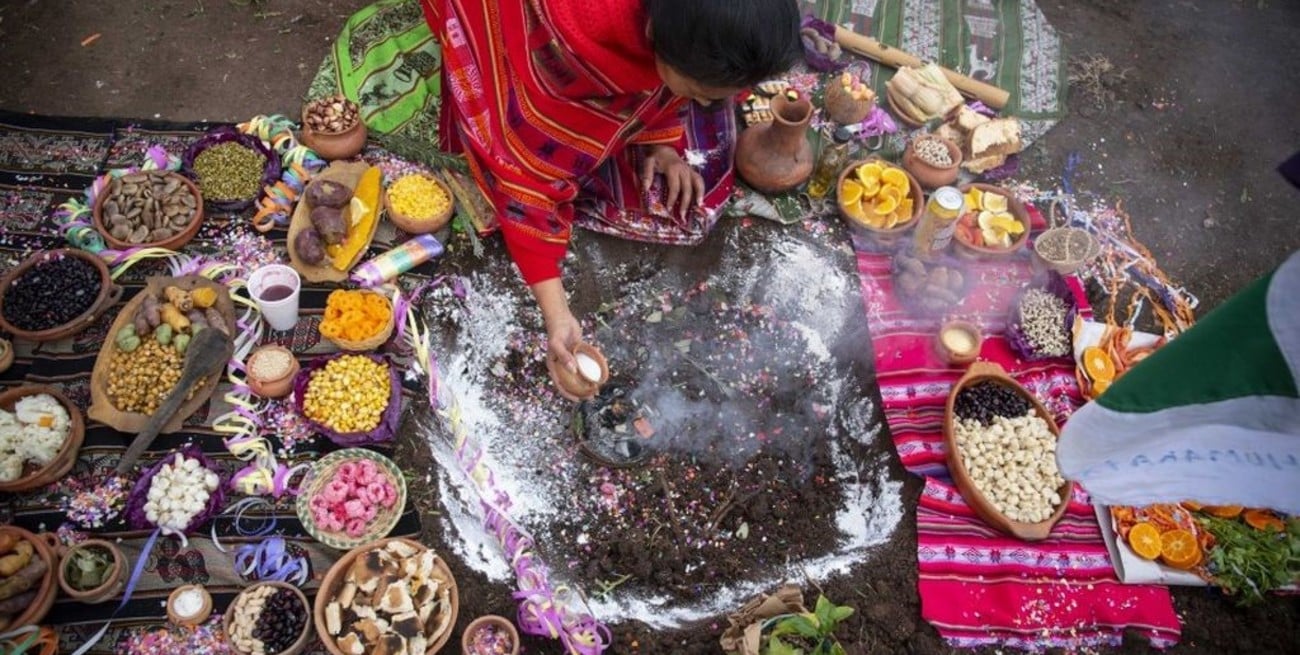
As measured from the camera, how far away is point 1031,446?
10.5ft

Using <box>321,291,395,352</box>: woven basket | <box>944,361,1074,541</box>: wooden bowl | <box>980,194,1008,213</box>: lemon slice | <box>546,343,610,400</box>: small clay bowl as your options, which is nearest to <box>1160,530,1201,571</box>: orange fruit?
<box>944,361,1074,541</box>: wooden bowl

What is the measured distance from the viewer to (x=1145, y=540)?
122 inches

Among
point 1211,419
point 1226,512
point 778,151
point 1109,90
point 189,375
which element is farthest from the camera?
point 1109,90

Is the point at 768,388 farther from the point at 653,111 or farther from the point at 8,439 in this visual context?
the point at 8,439

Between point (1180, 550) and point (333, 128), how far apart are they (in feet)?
12.7

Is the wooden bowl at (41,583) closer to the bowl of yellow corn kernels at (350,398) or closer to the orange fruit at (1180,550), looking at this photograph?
the bowl of yellow corn kernels at (350,398)

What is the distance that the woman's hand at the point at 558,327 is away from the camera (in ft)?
9.47

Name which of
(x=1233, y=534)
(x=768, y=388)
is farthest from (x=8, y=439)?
(x=1233, y=534)

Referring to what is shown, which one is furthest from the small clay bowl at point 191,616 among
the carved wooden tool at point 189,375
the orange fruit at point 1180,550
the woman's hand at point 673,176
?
the orange fruit at point 1180,550

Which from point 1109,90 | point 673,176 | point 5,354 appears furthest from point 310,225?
point 1109,90

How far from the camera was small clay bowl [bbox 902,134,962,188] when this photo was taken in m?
3.92

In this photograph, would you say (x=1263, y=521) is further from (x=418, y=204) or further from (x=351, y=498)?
(x=418, y=204)

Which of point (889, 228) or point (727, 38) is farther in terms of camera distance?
point (889, 228)

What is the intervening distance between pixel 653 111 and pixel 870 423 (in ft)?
5.10
